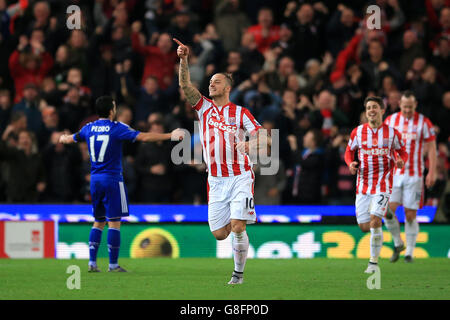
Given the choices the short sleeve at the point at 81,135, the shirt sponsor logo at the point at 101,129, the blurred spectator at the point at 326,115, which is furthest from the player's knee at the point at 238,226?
the blurred spectator at the point at 326,115

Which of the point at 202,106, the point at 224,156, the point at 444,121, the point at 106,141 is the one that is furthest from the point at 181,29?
the point at 224,156

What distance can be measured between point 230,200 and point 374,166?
2641 mm

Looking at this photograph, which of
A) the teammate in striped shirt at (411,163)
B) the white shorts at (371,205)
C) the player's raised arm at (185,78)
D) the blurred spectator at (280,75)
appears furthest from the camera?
the blurred spectator at (280,75)

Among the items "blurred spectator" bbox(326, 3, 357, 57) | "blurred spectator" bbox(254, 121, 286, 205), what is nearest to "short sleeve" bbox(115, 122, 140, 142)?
"blurred spectator" bbox(254, 121, 286, 205)

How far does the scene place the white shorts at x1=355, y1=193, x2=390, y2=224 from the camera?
11.0 meters

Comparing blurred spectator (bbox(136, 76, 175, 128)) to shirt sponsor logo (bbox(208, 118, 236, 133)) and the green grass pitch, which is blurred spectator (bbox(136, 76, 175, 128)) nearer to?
the green grass pitch

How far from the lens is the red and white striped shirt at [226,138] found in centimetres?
955

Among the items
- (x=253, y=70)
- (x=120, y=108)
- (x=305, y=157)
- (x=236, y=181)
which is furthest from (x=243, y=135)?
(x=253, y=70)

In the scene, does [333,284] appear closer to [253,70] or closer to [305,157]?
[305,157]

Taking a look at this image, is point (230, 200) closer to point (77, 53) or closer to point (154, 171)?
point (154, 171)

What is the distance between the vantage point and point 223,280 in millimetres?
9977

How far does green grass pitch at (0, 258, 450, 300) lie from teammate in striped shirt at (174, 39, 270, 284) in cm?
63

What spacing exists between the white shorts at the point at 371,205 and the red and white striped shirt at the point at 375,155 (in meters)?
0.07

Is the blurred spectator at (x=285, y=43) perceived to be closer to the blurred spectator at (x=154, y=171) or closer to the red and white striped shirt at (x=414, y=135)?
the blurred spectator at (x=154, y=171)
